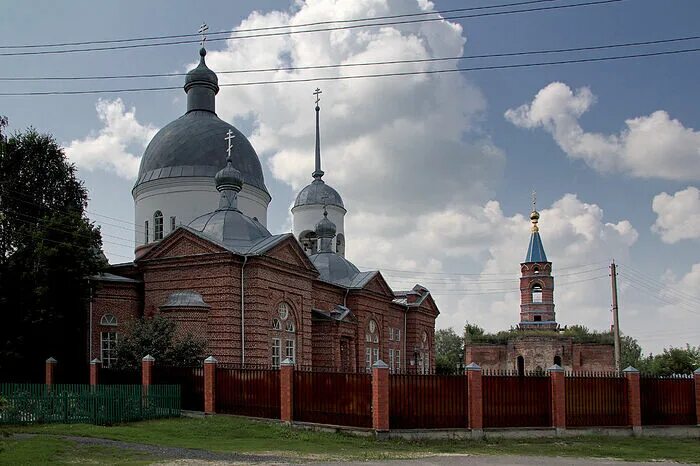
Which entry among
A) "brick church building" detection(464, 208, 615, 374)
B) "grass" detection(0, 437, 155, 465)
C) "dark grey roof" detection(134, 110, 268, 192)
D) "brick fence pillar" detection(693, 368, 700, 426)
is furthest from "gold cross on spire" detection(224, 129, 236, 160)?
"brick church building" detection(464, 208, 615, 374)

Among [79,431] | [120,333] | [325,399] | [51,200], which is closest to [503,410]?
[325,399]

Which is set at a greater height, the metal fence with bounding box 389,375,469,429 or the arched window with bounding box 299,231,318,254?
the arched window with bounding box 299,231,318,254

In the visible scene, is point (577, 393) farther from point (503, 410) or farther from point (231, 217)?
point (231, 217)

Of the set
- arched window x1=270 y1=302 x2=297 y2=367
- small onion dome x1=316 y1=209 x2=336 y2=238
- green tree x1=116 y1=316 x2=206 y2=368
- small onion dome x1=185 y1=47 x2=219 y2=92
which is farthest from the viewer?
small onion dome x1=316 y1=209 x2=336 y2=238

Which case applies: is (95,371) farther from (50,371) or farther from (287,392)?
(287,392)

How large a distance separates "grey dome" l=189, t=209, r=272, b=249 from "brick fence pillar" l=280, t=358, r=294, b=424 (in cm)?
806

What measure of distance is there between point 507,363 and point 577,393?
37026 mm

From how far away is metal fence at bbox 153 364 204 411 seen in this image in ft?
81.7

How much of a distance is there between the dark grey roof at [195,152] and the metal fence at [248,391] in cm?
1385

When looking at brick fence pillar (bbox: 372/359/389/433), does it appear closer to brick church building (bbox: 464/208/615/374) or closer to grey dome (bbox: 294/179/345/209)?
grey dome (bbox: 294/179/345/209)

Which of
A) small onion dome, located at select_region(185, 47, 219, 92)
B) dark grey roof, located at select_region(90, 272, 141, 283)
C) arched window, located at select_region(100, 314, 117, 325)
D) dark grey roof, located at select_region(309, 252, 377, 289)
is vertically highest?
small onion dome, located at select_region(185, 47, 219, 92)

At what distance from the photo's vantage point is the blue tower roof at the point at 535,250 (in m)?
61.2

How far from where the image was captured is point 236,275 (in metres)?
28.9

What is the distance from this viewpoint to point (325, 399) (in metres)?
21.7
